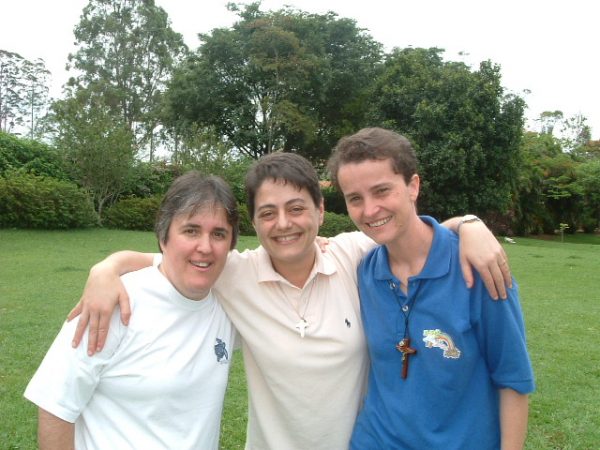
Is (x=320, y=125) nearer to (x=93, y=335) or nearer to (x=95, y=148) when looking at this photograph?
(x=95, y=148)

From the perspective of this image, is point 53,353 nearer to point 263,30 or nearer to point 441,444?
point 441,444

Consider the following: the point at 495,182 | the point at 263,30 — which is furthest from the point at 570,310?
the point at 263,30

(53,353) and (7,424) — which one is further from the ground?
(53,353)

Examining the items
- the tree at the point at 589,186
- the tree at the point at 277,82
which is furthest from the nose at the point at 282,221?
the tree at the point at 589,186

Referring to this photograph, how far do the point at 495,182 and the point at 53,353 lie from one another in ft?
80.5

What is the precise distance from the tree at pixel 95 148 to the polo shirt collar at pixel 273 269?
17.4 m

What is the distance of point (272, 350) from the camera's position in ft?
6.93

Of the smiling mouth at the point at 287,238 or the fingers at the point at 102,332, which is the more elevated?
the smiling mouth at the point at 287,238

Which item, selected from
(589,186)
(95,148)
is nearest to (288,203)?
(95,148)

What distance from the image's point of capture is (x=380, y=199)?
2012 millimetres

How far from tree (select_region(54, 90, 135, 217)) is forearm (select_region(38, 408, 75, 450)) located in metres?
17.7

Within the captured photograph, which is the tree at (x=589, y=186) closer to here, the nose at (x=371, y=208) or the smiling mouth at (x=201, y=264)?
the nose at (x=371, y=208)

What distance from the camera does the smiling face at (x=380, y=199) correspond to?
201 centimetres

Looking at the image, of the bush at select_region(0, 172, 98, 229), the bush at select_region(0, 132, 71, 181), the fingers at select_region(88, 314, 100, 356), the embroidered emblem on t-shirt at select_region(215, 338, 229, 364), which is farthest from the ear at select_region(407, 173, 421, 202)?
the bush at select_region(0, 132, 71, 181)
